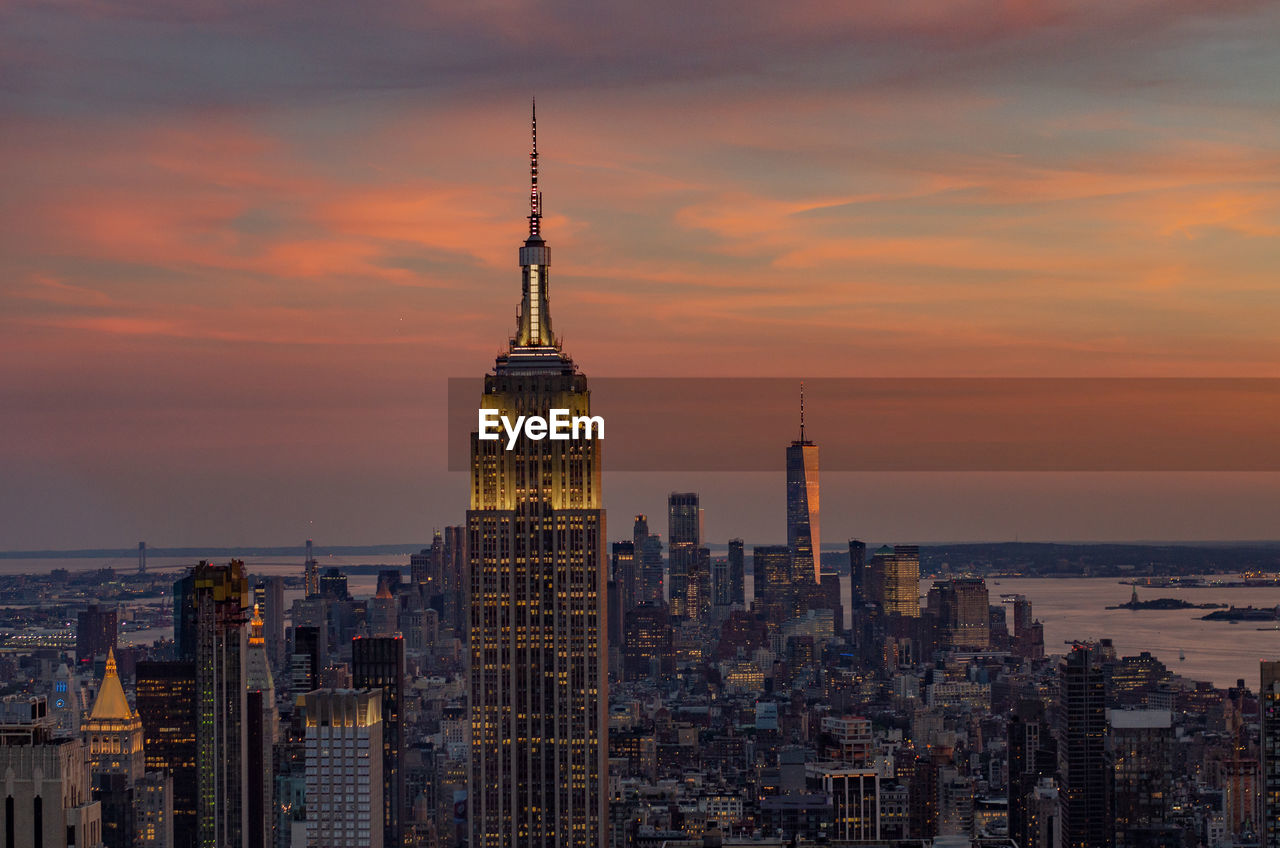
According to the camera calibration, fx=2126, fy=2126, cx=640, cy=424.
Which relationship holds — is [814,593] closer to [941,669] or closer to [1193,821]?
[941,669]

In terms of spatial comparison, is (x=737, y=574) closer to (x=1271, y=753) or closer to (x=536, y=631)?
(x=536, y=631)

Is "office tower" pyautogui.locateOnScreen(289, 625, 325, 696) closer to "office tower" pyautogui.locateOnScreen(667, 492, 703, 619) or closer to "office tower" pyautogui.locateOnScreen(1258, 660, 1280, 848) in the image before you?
"office tower" pyautogui.locateOnScreen(667, 492, 703, 619)

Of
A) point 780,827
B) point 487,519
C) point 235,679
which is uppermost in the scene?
point 487,519

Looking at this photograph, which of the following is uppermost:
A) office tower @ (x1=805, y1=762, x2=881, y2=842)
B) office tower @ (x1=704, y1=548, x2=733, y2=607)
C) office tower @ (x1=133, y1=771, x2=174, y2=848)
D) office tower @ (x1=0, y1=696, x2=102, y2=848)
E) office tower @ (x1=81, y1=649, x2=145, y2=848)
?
office tower @ (x1=704, y1=548, x2=733, y2=607)

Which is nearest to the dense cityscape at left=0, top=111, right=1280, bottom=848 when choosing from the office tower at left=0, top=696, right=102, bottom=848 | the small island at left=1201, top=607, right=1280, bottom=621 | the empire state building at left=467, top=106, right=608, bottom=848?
the empire state building at left=467, top=106, right=608, bottom=848

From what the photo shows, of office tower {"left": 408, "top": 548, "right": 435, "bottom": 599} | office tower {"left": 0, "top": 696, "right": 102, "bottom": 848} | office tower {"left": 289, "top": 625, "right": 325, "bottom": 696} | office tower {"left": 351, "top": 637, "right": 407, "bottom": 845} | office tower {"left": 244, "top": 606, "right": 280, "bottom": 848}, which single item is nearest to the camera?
office tower {"left": 0, "top": 696, "right": 102, "bottom": 848}

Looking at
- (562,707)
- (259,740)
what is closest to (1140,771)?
(562,707)

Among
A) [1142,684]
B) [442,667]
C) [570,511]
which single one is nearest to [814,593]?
[1142,684]

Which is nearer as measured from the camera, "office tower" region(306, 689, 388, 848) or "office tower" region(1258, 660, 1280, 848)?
"office tower" region(1258, 660, 1280, 848)
